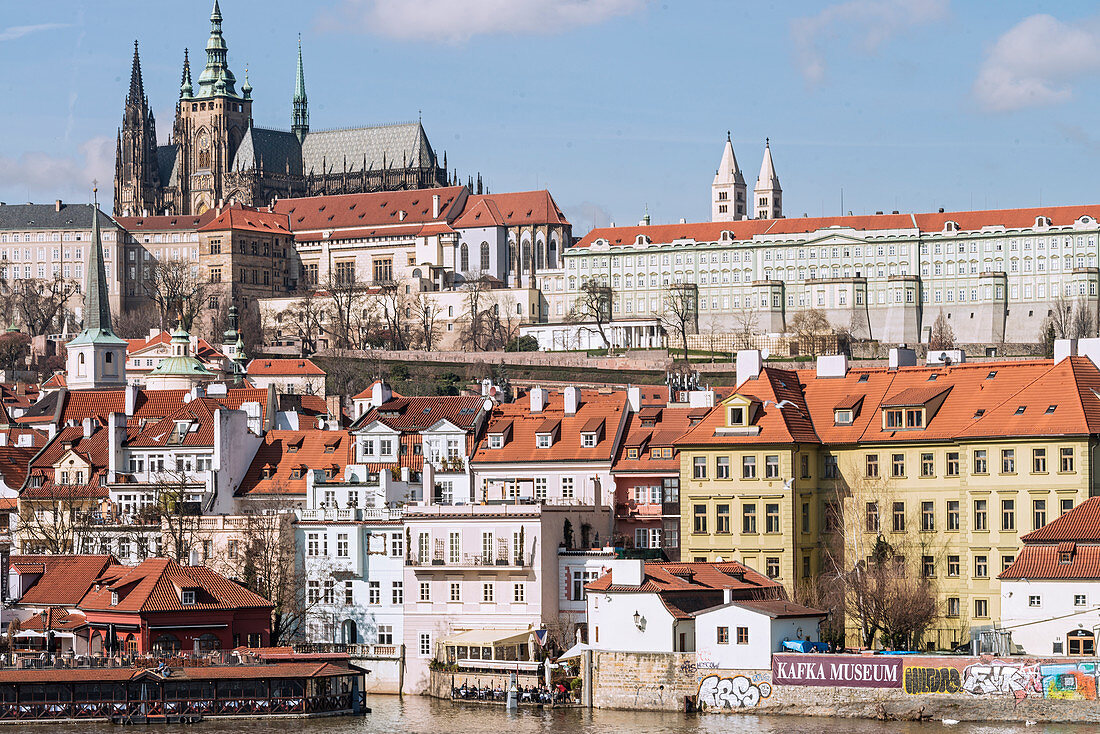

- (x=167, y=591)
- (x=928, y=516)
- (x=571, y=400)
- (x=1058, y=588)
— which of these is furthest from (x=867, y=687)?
(x=167, y=591)

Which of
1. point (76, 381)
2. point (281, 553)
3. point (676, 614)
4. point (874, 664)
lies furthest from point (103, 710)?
point (76, 381)

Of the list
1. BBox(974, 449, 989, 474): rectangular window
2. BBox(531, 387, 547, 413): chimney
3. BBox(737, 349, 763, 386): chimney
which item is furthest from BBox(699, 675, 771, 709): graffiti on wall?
BBox(531, 387, 547, 413): chimney

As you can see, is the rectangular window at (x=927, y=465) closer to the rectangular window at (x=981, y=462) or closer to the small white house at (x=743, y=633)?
the rectangular window at (x=981, y=462)

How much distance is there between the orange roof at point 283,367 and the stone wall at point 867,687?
111955 millimetres

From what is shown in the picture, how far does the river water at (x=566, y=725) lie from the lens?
55.3 meters

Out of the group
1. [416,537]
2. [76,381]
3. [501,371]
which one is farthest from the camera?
[501,371]

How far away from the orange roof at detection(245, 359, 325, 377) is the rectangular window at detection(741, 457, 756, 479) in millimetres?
105232

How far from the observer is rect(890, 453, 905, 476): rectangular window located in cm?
6669

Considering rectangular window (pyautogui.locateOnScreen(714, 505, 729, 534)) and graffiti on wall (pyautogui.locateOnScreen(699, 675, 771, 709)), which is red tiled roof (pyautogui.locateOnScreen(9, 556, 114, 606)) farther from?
graffiti on wall (pyautogui.locateOnScreen(699, 675, 771, 709))

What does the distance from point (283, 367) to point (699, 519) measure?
355 ft

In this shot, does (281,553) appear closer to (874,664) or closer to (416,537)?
(416,537)

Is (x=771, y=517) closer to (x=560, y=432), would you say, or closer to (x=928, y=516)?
(x=928, y=516)

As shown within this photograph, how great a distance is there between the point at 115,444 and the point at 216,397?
1562 cm

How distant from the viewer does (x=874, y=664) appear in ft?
188
